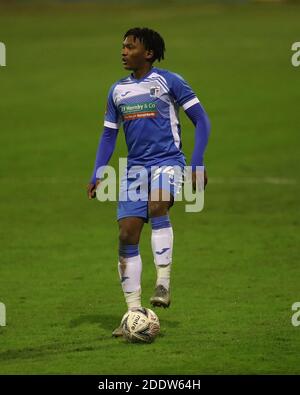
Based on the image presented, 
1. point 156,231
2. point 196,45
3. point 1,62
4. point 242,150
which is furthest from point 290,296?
point 196,45

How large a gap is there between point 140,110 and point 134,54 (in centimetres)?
52

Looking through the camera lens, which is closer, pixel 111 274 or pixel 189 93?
pixel 189 93

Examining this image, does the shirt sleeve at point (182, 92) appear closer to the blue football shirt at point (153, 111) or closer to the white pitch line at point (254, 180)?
the blue football shirt at point (153, 111)

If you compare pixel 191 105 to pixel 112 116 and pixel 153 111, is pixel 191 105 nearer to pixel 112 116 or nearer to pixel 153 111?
pixel 153 111

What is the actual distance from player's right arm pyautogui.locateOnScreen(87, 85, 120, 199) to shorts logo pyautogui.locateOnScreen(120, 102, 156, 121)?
0.78ft

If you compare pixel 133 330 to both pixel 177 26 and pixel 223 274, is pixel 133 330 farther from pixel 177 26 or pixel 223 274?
pixel 177 26

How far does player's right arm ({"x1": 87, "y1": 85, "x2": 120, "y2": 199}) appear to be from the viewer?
12.0m

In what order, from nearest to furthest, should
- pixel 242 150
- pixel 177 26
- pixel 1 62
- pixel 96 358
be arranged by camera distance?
pixel 96 358 < pixel 242 150 < pixel 1 62 < pixel 177 26

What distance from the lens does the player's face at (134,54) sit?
11727 mm

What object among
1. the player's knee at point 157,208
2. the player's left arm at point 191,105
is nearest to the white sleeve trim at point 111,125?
the player's left arm at point 191,105

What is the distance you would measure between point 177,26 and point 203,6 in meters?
5.95

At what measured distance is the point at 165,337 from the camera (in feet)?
38.3

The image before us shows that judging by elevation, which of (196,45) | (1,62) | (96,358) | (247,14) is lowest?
(96,358)
